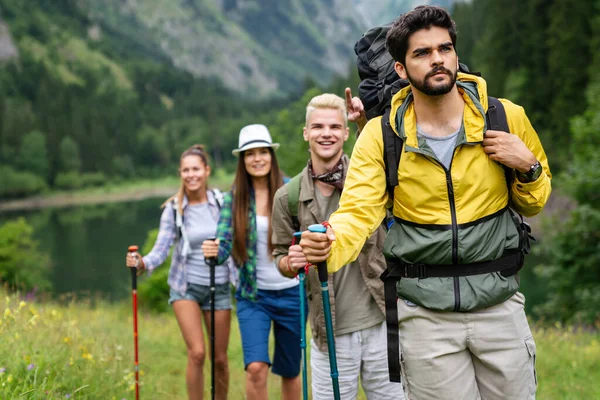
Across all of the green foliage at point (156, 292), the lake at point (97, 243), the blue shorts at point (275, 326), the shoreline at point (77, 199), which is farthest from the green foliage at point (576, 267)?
the shoreline at point (77, 199)

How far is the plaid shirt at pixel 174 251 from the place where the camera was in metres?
5.96

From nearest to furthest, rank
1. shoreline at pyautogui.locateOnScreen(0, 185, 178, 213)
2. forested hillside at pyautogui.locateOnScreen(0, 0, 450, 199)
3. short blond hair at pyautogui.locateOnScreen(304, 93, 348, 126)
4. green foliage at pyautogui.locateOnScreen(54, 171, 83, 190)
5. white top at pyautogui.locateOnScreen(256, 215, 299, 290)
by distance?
short blond hair at pyautogui.locateOnScreen(304, 93, 348, 126)
white top at pyautogui.locateOnScreen(256, 215, 299, 290)
shoreline at pyautogui.locateOnScreen(0, 185, 178, 213)
green foliage at pyautogui.locateOnScreen(54, 171, 83, 190)
forested hillside at pyautogui.locateOnScreen(0, 0, 450, 199)

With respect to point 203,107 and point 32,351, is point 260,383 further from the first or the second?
point 203,107

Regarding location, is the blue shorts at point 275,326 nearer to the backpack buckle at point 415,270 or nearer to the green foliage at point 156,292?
the backpack buckle at point 415,270

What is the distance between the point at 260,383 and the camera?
5.04 meters

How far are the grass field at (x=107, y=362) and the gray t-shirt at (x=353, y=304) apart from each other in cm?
168

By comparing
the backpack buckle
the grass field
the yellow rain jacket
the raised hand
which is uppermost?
the raised hand

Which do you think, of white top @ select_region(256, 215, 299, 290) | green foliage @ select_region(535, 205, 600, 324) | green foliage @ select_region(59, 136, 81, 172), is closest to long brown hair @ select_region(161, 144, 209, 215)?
white top @ select_region(256, 215, 299, 290)

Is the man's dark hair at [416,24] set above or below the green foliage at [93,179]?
below

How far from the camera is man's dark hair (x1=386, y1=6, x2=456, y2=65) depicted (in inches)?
119

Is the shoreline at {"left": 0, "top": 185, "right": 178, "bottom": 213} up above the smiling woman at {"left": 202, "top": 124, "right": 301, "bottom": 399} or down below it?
above

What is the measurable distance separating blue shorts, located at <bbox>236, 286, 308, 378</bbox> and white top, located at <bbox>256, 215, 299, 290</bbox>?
52mm

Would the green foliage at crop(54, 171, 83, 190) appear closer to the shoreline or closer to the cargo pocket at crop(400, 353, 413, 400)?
the shoreline

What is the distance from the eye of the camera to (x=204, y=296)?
6004mm
